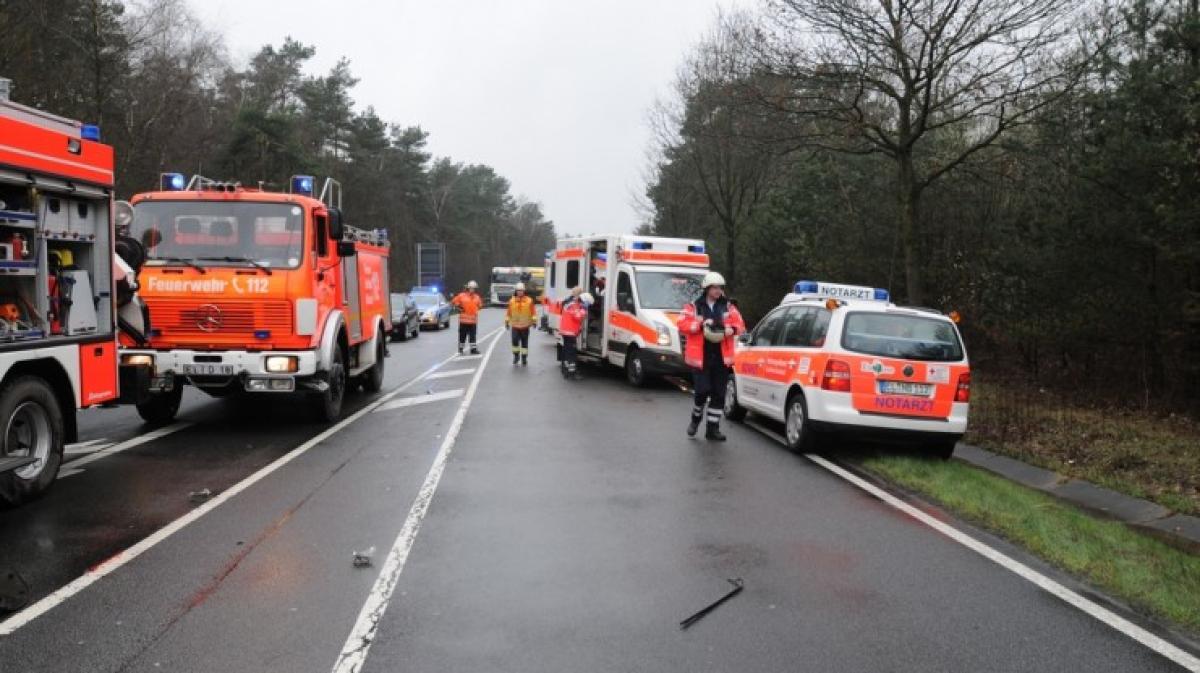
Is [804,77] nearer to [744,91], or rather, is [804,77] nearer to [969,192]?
[744,91]

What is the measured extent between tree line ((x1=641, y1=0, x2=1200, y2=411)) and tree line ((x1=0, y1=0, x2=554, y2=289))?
1065 centimetres

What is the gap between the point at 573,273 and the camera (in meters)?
19.8

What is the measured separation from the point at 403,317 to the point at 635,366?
14.6m

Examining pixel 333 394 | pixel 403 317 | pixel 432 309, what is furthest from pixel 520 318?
pixel 432 309

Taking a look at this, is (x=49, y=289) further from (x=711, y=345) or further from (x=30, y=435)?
(x=711, y=345)

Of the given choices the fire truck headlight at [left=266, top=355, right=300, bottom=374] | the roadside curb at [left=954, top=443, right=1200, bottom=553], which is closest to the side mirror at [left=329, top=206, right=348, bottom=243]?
the fire truck headlight at [left=266, top=355, right=300, bottom=374]

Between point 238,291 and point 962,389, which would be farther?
point 238,291

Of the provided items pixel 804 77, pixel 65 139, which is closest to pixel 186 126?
pixel 804 77

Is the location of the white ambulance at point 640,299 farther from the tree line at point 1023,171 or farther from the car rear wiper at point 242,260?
the car rear wiper at point 242,260

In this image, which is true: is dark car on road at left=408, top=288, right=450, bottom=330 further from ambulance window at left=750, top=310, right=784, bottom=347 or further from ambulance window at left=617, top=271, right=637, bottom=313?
ambulance window at left=750, top=310, right=784, bottom=347

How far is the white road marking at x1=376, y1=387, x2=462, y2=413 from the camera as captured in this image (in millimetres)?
12781

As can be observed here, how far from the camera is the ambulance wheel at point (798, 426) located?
30.8ft

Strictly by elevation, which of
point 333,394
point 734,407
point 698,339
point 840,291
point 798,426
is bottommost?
point 734,407

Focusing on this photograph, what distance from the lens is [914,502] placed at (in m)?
7.54
